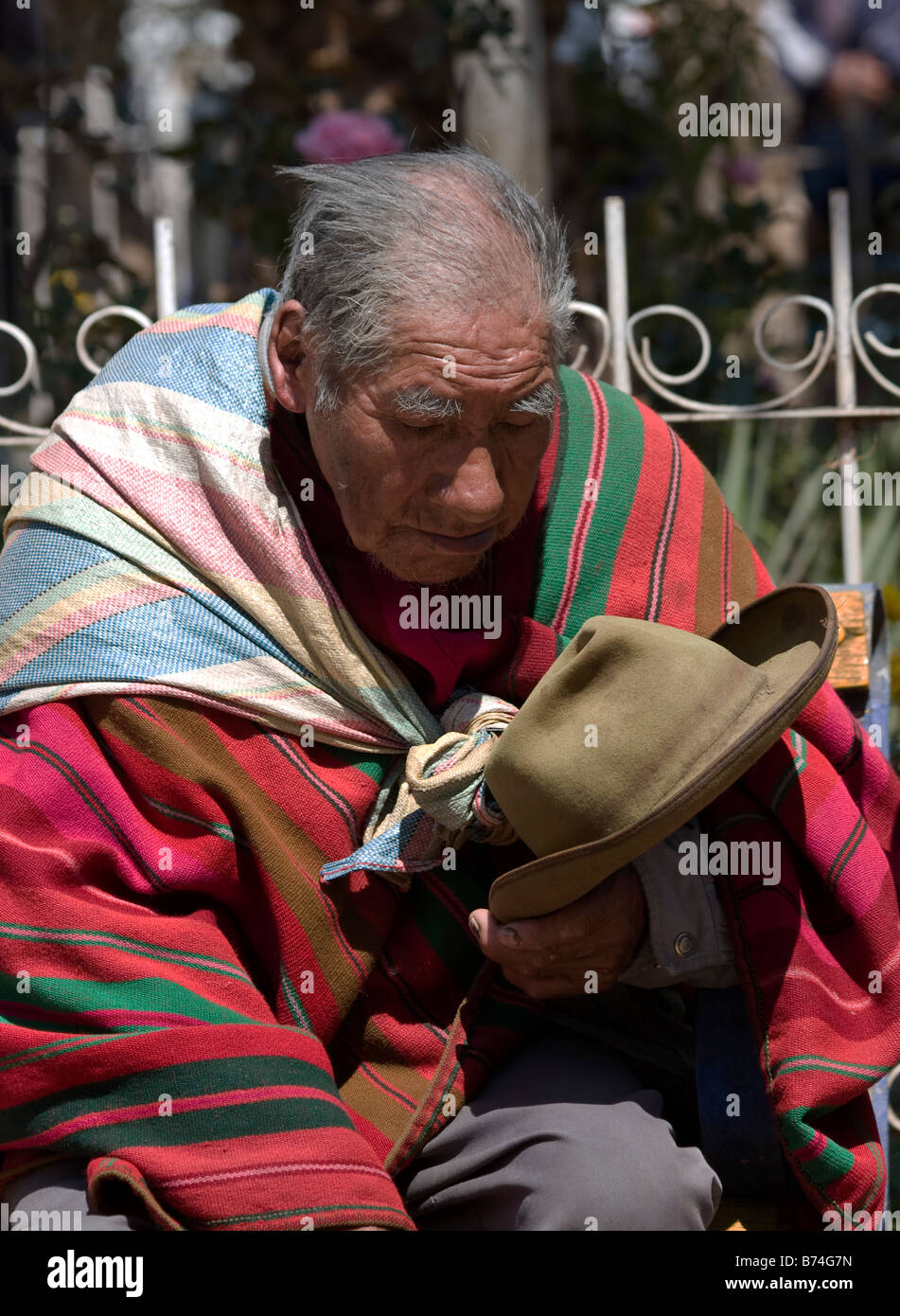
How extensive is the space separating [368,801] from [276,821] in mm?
157

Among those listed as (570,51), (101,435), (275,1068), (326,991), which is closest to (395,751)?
(326,991)

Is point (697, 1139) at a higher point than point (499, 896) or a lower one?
lower

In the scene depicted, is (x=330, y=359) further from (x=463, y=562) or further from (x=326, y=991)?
(x=326, y=991)

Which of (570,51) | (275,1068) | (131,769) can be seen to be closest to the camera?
(275,1068)

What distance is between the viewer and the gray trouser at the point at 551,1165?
2.04m

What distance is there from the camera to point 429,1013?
91.4 inches

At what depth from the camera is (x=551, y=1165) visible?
209 cm

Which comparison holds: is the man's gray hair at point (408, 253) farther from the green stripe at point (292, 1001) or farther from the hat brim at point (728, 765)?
the green stripe at point (292, 1001)

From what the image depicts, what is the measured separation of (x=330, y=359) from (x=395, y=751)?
24.3 inches

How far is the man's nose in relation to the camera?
6.84 feet
